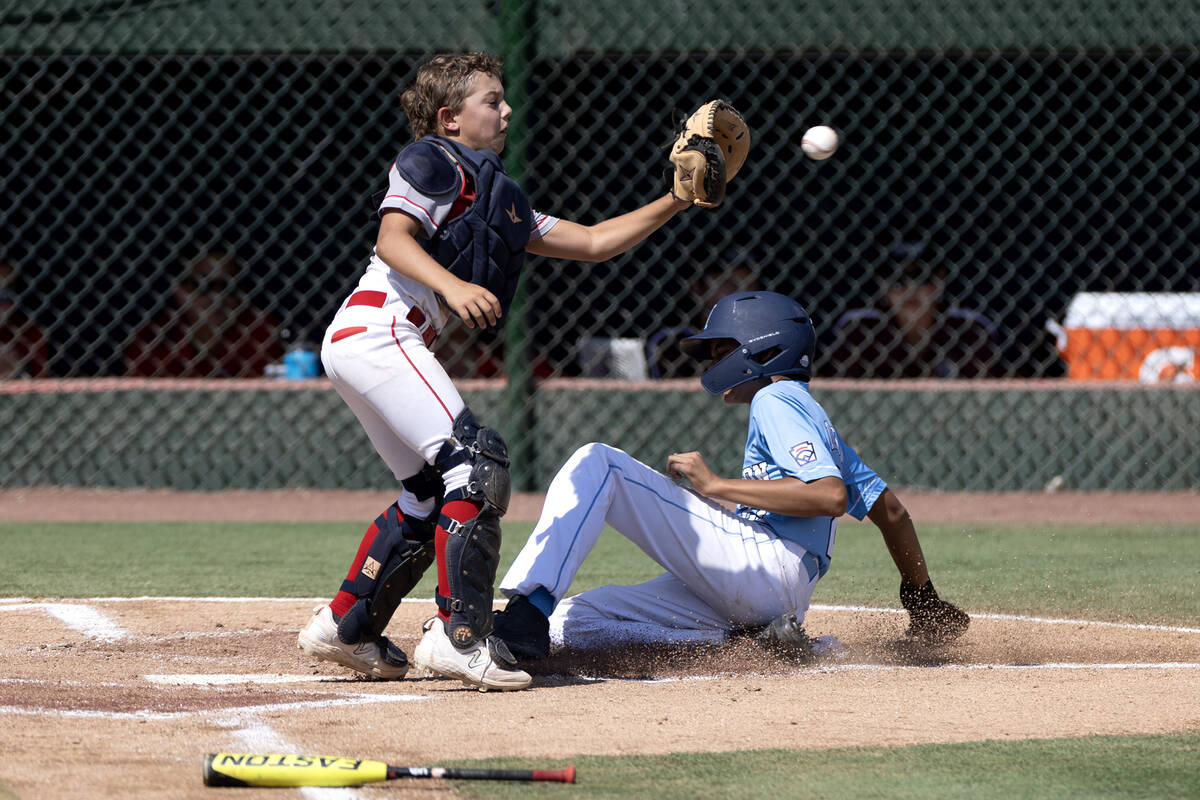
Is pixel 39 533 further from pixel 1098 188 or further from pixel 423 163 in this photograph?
pixel 1098 188

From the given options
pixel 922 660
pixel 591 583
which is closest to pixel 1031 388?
pixel 591 583

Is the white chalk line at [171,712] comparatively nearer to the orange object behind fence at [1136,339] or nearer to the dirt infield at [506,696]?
the dirt infield at [506,696]

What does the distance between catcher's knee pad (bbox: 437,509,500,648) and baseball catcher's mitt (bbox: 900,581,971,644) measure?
1.19 m

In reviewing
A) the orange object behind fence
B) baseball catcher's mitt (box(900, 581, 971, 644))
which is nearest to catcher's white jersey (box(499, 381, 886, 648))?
baseball catcher's mitt (box(900, 581, 971, 644))

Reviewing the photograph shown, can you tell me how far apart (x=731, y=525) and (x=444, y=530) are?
2.46 feet

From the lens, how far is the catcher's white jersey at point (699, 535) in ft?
11.4

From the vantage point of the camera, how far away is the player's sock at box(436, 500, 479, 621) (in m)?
3.30

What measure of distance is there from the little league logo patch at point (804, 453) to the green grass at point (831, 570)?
1.38 metres

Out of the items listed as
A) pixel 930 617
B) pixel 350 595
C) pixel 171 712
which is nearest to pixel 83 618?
pixel 350 595

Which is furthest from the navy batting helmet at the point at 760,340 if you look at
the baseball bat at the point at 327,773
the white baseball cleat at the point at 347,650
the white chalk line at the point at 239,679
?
the baseball bat at the point at 327,773

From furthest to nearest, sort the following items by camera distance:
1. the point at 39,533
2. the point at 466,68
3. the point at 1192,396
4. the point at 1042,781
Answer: the point at 1192,396
the point at 39,533
the point at 466,68
the point at 1042,781

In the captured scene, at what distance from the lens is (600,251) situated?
12.6 ft

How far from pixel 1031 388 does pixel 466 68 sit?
4491mm

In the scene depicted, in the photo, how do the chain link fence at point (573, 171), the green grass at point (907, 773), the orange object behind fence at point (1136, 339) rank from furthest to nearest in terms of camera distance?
the orange object behind fence at point (1136, 339) < the chain link fence at point (573, 171) < the green grass at point (907, 773)
